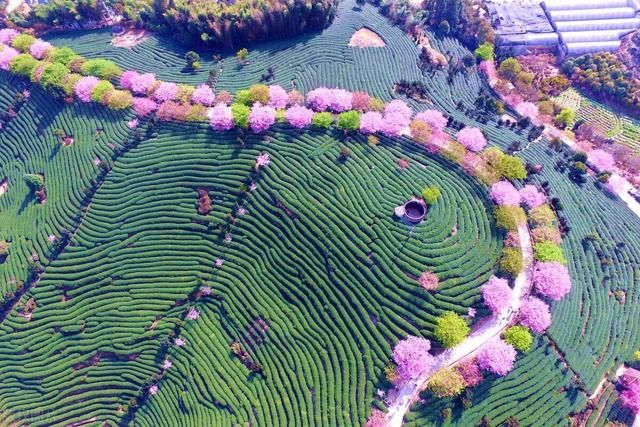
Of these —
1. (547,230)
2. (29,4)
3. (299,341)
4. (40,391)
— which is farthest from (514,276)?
(29,4)

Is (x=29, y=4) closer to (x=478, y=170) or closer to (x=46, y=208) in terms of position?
(x=46, y=208)

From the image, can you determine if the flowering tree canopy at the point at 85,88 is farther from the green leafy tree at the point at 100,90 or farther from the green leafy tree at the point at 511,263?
the green leafy tree at the point at 511,263

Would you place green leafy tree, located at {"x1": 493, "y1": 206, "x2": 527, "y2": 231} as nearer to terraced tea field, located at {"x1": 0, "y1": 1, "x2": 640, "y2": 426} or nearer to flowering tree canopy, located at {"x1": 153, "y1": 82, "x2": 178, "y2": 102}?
terraced tea field, located at {"x1": 0, "y1": 1, "x2": 640, "y2": 426}

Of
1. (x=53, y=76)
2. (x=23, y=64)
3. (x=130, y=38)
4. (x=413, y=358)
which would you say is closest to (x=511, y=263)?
(x=413, y=358)

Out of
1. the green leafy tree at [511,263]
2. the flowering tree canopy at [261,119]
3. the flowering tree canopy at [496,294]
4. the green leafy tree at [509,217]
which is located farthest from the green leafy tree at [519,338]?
the flowering tree canopy at [261,119]

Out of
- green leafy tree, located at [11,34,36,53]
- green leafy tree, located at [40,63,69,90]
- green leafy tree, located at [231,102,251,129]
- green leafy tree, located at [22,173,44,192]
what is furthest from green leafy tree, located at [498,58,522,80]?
green leafy tree, located at [11,34,36,53]

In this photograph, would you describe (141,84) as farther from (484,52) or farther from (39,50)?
(484,52)
